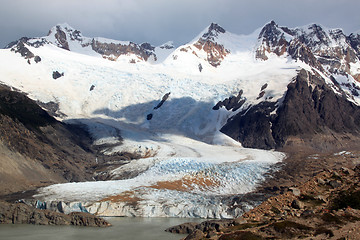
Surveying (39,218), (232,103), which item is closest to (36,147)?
(39,218)

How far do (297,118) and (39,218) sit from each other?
123 metres

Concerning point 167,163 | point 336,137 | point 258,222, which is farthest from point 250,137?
point 258,222

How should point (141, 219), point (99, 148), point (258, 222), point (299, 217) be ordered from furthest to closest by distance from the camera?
1. point (99, 148)
2. point (141, 219)
3. point (258, 222)
4. point (299, 217)

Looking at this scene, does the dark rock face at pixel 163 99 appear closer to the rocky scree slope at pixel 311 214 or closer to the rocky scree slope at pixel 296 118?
the rocky scree slope at pixel 296 118

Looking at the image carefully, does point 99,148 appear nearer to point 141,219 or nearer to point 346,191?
point 141,219

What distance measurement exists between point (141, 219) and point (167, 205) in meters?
5.90

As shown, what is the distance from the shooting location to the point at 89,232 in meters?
49.9

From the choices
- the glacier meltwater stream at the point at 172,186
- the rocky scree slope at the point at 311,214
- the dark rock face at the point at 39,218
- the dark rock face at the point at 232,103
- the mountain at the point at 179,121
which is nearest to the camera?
the rocky scree slope at the point at 311,214

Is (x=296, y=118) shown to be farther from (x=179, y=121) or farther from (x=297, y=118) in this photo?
(x=179, y=121)

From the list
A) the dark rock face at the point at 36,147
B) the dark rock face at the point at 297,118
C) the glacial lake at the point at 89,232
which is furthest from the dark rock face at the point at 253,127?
the glacial lake at the point at 89,232

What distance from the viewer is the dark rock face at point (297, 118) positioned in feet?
510

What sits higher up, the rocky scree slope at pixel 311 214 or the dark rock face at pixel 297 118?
the dark rock face at pixel 297 118

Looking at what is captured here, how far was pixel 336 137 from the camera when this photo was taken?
157 m

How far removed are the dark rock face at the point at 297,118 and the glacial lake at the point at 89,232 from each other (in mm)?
103852
